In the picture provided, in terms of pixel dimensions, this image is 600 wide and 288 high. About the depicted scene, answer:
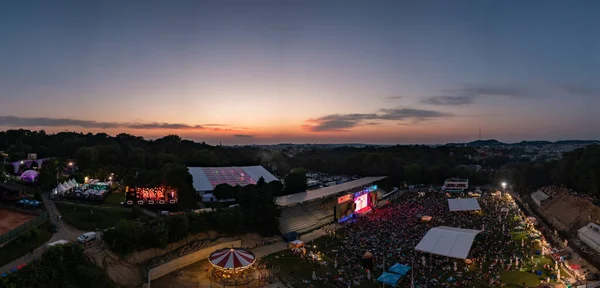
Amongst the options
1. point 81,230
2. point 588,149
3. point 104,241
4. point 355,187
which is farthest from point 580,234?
point 81,230

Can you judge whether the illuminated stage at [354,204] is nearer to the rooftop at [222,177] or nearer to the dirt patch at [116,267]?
the rooftop at [222,177]

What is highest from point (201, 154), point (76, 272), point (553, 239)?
point (201, 154)

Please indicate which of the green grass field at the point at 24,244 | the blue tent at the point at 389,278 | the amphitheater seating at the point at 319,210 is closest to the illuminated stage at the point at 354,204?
the amphitheater seating at the point at 319,210

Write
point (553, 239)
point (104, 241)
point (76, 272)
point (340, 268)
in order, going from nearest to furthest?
point (76, 272) → point (104, 241) → point (340, 268) → point (553, 239)

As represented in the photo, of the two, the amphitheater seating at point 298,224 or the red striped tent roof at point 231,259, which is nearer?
the red striped tent roof at point 231,259


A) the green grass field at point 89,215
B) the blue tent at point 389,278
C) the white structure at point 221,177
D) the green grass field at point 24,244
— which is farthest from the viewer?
the white structure at point 221,177

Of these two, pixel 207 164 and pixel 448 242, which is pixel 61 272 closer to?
pixel 448 242

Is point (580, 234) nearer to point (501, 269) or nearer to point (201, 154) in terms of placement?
point (501, 269)
